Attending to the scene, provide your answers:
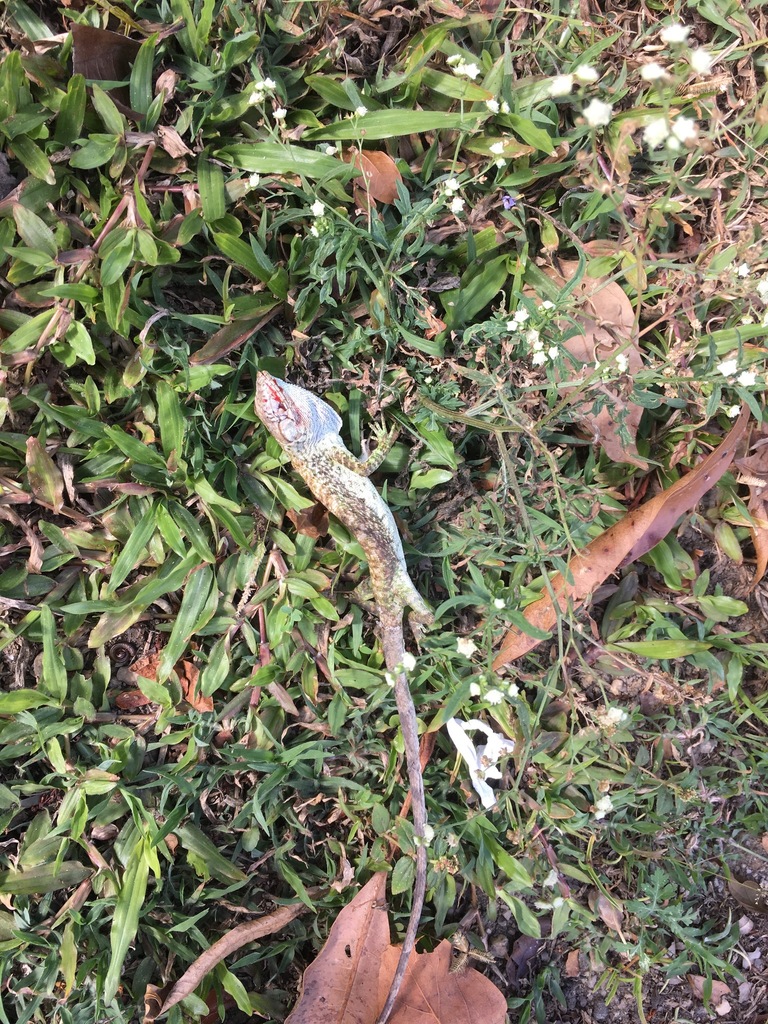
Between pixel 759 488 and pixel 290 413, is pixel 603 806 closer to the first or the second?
pixel 759 488

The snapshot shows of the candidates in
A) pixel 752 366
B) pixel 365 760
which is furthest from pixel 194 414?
pixel 752 366

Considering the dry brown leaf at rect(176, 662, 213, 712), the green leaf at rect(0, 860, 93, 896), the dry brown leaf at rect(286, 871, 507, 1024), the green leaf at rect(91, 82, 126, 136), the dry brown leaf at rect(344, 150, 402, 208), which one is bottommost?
the dry brown leaf at rect(286, 871, 507, 1024)

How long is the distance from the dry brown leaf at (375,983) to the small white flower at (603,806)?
1.10 meters

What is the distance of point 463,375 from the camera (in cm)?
349

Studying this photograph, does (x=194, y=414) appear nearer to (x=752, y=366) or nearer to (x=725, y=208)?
(x=752, y=366)

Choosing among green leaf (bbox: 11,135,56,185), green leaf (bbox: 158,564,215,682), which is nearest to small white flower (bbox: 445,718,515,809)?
green leaf (bbox: 158,564,215,682)

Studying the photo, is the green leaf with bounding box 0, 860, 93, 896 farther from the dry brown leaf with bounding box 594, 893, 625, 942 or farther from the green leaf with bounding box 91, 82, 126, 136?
the green leaf with bounding box 91, 82, 126, 136

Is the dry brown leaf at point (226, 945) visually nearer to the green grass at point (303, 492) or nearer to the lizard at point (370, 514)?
the green grass at point (303, 492)

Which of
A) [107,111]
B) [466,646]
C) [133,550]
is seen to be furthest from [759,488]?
[107,111]

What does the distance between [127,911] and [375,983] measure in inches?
54.9

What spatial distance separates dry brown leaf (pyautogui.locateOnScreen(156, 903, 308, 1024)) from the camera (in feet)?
11.5

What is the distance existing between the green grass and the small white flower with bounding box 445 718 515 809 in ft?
0.34

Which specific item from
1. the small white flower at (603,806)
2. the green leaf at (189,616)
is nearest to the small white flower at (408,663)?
the green leaf at (189,616)

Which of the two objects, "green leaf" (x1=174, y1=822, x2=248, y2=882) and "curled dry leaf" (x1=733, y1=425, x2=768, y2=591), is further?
"curled dry leaf" (x1=733, y1=425, x2=768, y2=591)
